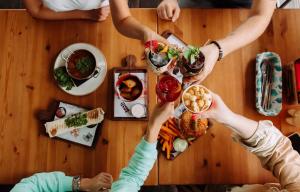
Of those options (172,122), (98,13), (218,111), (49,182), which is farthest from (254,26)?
(49,182)

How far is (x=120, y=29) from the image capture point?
4.37 feet

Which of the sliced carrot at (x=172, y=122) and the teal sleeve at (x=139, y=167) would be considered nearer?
the teal sleeve at (x=139, y=167)

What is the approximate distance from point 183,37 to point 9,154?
3.00 feet

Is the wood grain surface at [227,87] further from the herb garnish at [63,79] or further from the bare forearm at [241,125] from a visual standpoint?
the herb garnish at [63,79]

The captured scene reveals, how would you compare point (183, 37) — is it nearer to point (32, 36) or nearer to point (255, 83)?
point (255, 83)

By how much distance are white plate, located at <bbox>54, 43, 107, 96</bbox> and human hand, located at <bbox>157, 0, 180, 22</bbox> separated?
12.9 inches

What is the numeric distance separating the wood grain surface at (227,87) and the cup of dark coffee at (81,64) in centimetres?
35

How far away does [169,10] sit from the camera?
4.58 ft

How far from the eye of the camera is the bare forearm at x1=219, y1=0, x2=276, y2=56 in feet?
4.21

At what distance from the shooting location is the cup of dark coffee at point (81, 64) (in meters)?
1.38

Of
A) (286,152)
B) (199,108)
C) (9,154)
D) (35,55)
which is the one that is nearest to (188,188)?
(286,152)

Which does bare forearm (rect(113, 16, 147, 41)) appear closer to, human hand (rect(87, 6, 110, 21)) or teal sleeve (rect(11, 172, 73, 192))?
human hand (rect(87, 6, 110, 21))

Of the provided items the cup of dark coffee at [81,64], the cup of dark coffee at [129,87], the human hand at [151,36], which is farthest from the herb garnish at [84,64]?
the human hand at [151,36]

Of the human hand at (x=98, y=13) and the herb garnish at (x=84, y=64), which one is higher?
the human hand at (x=98, y=13)
